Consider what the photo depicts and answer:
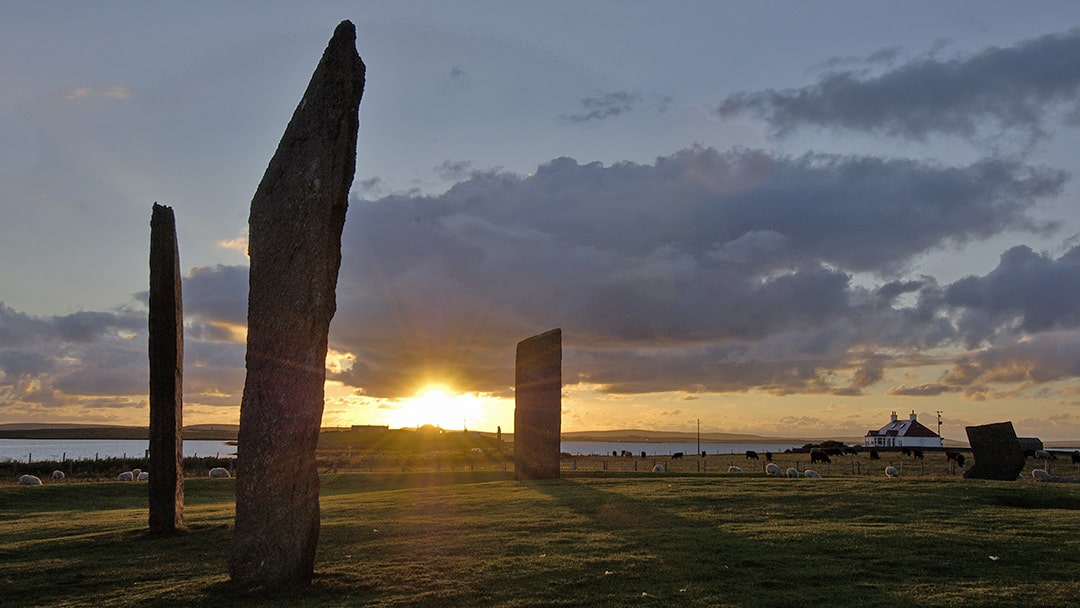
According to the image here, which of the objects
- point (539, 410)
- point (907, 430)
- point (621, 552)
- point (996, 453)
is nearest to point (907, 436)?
point (907, 430)

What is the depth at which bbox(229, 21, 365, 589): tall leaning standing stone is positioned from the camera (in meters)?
11.3

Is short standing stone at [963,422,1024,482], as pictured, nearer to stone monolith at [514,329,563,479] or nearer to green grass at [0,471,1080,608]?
green grass at [0,471,1080,608]

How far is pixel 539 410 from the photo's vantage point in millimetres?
29750

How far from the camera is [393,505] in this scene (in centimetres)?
2223

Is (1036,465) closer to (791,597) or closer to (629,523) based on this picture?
(629,523)

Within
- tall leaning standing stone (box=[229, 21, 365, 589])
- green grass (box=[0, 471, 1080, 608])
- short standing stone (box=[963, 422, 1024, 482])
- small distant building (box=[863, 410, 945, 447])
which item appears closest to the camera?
green grass (box=[0, 471, 1080, 608])

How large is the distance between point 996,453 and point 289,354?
2657 cm

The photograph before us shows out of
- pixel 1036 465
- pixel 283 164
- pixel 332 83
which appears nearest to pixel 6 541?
pixel 283 164

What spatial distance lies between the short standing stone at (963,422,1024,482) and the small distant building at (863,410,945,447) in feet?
229

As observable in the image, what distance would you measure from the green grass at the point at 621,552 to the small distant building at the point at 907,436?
77058mm

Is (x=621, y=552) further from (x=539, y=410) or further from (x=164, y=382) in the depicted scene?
(x=539, y=410)

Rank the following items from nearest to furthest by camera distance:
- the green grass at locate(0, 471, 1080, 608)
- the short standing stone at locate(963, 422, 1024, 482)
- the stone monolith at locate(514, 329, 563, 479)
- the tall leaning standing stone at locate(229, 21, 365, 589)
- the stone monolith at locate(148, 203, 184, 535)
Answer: the green grass at locate(0, 471, 1080, 608) < the tall leaning standing stone at locate(229, 21, 365, 589) < the stone monolith at locate(148, 203, 184, 535) < the short standing stone at locate(963, 422, 1024, 482) < the stone monolith at locate(514, 329, 563, 479)

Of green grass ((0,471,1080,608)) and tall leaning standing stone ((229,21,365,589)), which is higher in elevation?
tall leaning standing stone ((229,21,365,589))

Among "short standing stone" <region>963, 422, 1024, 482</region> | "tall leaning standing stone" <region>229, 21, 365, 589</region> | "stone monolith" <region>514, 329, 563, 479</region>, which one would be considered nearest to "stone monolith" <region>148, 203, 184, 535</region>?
Answer: "tall leaning standing stone" <region>229, 21, 365, 589</region>
